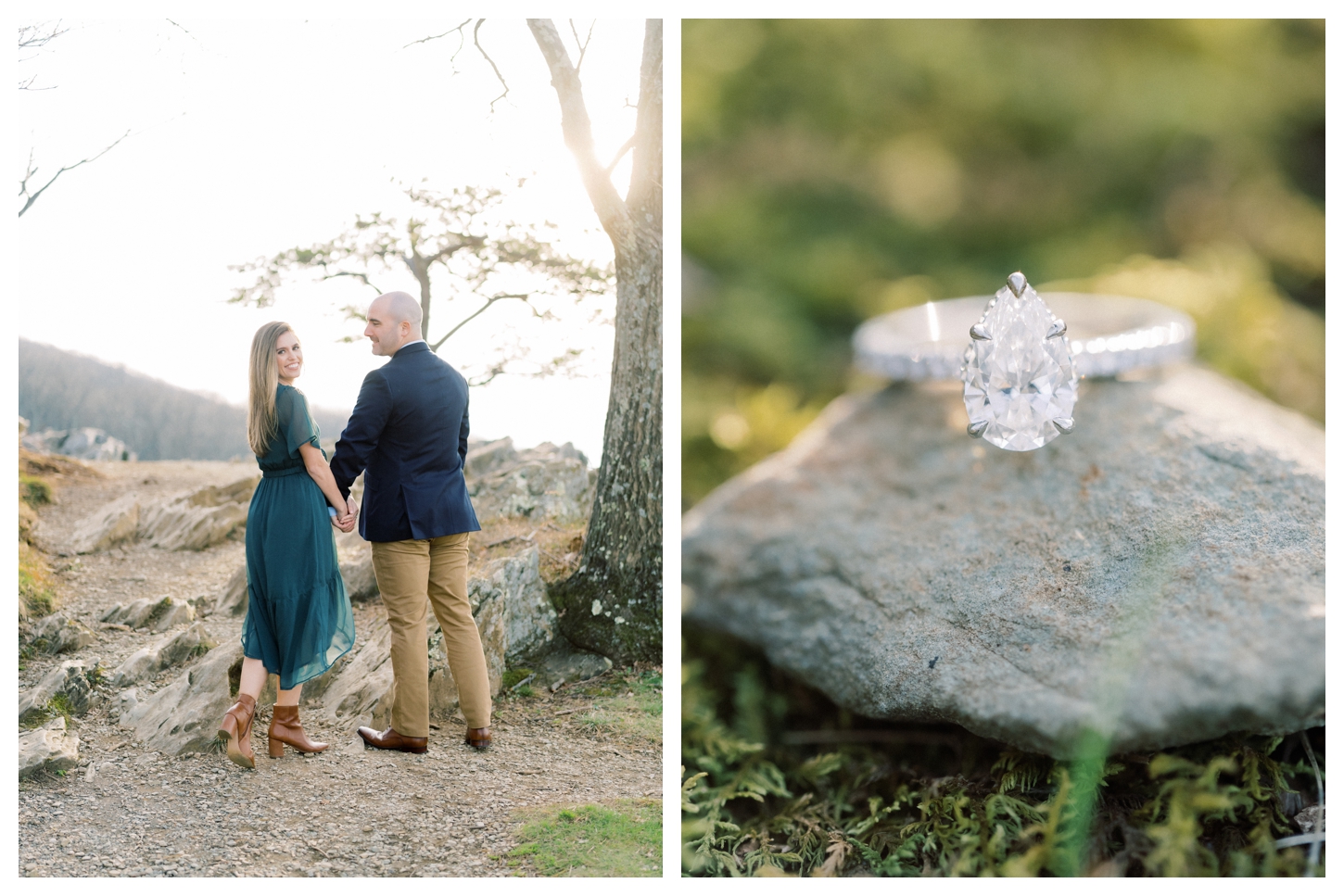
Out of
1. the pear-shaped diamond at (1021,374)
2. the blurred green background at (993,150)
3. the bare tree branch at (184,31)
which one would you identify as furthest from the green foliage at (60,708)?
the blurred green background at (993,150)

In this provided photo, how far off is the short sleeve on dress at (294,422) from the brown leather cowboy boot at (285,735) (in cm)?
42

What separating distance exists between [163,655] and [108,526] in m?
0.27

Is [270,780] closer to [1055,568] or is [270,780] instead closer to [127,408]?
[127,408]

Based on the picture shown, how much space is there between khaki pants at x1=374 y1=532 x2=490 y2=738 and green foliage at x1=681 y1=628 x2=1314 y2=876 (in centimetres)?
37

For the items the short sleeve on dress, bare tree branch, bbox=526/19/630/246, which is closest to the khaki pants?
the short sleeve on dress

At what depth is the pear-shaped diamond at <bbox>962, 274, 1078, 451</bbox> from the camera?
131cm

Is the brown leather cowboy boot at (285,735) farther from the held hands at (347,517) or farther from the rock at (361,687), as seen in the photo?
the held hands at (347,517)

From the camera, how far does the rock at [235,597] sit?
1463 millimetres

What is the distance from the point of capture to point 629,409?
58.7 inches

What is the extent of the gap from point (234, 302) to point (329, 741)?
29.7 inches

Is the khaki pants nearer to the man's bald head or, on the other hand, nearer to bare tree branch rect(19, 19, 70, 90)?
the man's bald head

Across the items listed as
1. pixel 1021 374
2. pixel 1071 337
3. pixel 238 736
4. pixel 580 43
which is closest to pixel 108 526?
pixel 238 736

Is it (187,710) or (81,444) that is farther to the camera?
(81,444)
